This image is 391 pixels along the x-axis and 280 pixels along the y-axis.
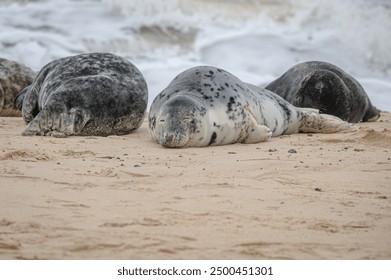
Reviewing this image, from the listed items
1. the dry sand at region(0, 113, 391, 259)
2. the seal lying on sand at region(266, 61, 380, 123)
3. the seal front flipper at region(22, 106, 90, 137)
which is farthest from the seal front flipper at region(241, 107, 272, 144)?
the seal lying on sand at region(266, 61, 380, 123)

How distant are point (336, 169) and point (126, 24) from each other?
12655 millimetres

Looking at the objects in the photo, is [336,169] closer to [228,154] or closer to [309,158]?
[309,158]

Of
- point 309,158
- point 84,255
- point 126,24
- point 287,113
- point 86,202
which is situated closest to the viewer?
point 84,255

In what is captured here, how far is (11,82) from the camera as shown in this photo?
966 cm

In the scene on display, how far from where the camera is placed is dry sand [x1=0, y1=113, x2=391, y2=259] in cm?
327

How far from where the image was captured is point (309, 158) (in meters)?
5.83

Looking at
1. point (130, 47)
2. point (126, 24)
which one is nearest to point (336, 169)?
point (130, 47)

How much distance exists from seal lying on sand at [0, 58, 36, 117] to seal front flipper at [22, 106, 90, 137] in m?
2.65

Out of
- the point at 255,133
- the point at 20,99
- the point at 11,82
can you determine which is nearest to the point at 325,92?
the point at 255,133

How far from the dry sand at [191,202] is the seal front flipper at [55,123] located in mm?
567

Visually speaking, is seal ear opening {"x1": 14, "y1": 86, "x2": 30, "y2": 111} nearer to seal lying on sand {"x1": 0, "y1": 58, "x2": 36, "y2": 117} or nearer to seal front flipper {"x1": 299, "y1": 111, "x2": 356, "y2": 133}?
seal lying on sand {"x1": 0, "y1": 58, "x2": 36, "y2": 117}

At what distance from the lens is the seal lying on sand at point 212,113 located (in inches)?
257

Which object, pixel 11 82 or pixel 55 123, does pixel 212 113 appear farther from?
pixel 11 82

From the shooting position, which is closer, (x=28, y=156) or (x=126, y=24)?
(x=28, y=156)
